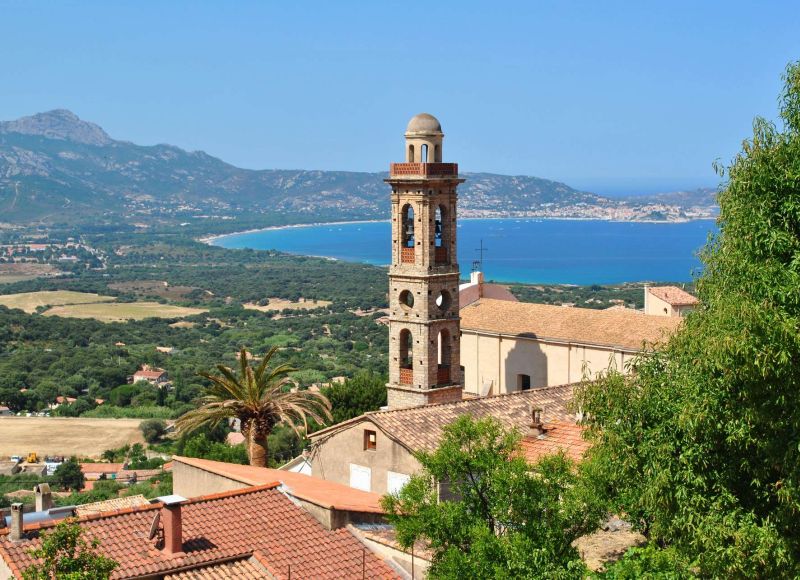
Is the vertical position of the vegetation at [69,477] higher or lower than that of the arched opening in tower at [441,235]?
lower

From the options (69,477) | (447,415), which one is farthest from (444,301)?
(69,477)

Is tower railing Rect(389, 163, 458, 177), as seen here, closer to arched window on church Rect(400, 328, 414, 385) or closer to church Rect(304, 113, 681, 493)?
church Rect(304, 113, 681, 493)

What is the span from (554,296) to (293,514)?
402 ft

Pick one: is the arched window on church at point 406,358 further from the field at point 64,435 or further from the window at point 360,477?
the field at point 64,435

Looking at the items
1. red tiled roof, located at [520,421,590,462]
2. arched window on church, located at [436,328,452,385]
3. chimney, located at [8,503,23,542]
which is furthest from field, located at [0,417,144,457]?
chimney, located at [8,503,23,542]

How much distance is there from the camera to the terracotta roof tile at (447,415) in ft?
74.2

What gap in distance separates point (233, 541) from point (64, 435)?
53366mm

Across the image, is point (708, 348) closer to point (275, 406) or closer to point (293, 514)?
point (293, 514)

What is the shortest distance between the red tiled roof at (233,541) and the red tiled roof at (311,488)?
1.15ft

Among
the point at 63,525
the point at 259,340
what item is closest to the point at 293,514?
the point at 63,525

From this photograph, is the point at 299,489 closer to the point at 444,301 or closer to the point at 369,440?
the point at 369,440

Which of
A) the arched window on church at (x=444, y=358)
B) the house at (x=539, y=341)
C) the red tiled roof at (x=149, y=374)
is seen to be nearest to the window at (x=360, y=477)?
the arched window on church at (x=444, y=358)

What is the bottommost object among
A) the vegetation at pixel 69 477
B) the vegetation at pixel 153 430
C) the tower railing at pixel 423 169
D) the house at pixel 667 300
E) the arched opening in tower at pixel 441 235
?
the vegetation at pixel 153 430

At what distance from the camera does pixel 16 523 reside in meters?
14.9
